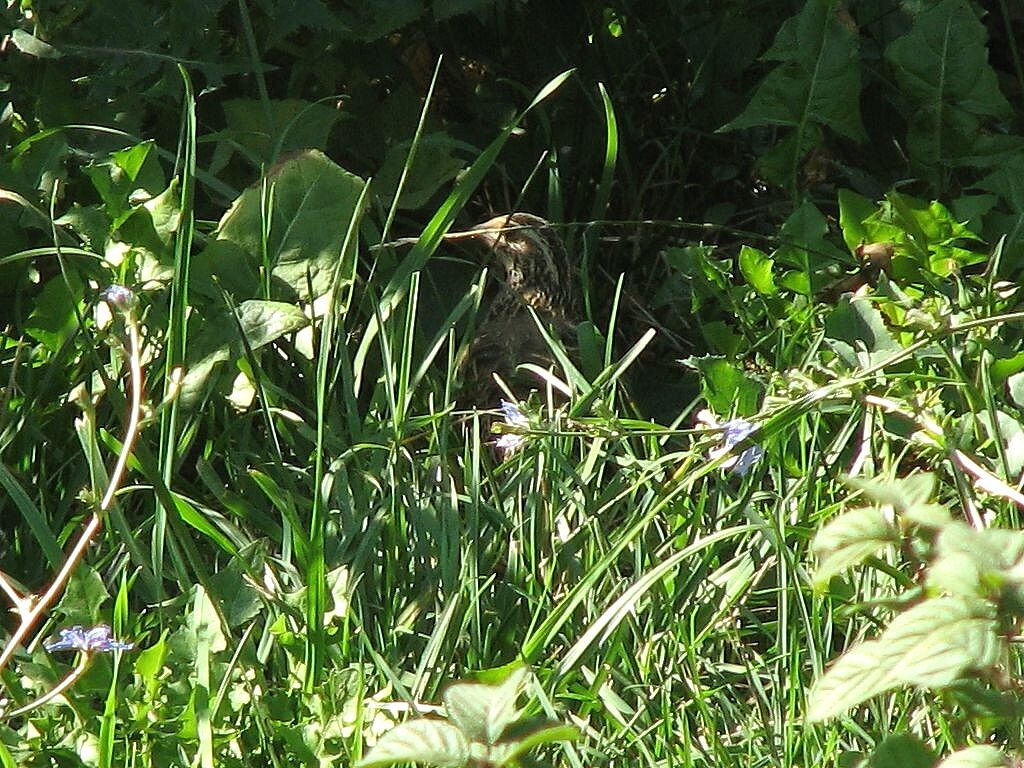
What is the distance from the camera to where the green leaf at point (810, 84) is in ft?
7.73

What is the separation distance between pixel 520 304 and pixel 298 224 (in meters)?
0.43

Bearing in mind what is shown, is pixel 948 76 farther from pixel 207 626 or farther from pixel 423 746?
pixel 423 746

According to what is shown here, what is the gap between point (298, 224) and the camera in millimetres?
2123

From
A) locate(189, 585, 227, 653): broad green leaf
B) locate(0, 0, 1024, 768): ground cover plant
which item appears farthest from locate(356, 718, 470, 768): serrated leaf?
locate(189, 585, 227, 653): broad green leaf

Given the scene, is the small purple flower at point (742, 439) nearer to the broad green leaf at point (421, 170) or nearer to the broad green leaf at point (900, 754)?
the broad green leaf at point (900, 754)

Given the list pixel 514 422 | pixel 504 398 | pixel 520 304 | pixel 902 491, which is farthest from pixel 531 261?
pixel 902 491

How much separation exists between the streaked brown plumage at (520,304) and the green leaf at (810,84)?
376 mm

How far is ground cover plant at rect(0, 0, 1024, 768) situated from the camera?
1416 mm

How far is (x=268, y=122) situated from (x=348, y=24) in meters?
0.22

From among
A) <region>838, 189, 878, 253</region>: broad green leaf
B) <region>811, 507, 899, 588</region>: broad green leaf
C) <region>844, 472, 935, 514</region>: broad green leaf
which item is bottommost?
<region>838, 189, 878, 253</region>: broad green leaf

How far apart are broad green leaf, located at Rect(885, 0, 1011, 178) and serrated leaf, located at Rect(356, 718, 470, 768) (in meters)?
1.84

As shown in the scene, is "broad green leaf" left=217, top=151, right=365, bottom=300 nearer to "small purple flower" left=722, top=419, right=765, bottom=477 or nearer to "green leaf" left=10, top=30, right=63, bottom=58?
"green leaf" left=10, top=30, right=63, bottom=58

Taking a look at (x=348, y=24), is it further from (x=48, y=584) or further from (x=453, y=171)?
(x=48, y=584)

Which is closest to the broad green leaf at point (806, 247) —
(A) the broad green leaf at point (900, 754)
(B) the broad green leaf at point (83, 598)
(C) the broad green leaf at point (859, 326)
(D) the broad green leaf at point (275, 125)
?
(C) the broad green leaf at point (859, 326)
